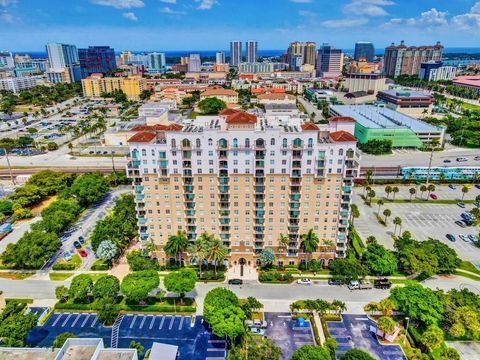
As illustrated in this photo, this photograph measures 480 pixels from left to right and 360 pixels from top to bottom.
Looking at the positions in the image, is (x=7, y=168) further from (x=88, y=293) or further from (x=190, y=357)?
(x=190, y=357)

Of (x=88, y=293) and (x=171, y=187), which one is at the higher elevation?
(x=171, y=187)

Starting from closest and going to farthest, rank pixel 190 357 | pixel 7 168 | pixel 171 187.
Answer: pixel 190 357
pixel 171 187
pixel 7 168

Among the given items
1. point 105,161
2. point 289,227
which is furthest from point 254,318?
point 105,161

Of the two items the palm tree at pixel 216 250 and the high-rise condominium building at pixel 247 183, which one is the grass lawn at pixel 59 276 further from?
the palm tree at pixel 216 250

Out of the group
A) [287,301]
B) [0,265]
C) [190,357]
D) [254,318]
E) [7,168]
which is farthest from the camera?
[7,168]

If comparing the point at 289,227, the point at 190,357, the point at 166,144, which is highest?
the point at 166,144

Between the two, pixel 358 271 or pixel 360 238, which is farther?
pixel 360 238

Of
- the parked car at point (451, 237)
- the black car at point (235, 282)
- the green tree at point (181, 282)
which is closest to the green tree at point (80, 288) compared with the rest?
the green tree at point (181, 282)

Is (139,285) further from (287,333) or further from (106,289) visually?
(287,333)

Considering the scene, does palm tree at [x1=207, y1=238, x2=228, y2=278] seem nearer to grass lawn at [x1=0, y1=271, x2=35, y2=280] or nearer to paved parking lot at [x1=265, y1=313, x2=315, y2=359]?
paved parking lot at [x1=265, y1=313, x2=315, y2=359]
